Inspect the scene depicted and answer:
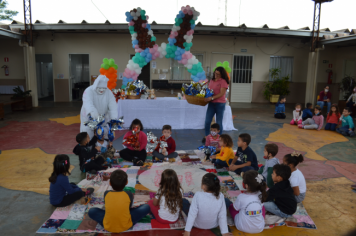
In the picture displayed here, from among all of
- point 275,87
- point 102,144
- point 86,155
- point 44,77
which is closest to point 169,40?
point 102,144

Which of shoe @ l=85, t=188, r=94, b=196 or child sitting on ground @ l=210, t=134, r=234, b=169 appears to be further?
child sitting on ground @ l=210, t=134, r=234, b=169

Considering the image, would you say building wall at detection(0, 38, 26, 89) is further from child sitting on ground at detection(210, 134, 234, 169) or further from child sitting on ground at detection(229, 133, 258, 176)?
child sitting on ground at detection(229, 133, 258, 176)

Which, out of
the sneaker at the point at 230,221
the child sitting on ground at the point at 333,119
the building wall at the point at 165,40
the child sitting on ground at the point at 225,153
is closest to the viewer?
the sneaker at the point at 230,221

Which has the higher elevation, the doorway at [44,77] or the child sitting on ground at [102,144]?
the doorway at [44,77]

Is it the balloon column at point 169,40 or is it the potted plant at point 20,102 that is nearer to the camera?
the balloon column at point 169,40

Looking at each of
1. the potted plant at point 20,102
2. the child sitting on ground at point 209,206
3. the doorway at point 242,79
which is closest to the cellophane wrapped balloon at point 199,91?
the child sitting on ground at point 209,206

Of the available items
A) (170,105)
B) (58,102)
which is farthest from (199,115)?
(58,102)

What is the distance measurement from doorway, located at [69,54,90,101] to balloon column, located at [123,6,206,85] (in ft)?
22.5

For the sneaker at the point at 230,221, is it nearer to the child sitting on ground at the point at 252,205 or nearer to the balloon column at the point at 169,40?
the child sitting on ground at the point at 252,205

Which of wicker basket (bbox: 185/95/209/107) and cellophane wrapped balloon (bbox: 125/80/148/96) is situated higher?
cellophane wrapped balloon (bbox: 125/80/148/96)

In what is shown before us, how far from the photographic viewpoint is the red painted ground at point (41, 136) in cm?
564

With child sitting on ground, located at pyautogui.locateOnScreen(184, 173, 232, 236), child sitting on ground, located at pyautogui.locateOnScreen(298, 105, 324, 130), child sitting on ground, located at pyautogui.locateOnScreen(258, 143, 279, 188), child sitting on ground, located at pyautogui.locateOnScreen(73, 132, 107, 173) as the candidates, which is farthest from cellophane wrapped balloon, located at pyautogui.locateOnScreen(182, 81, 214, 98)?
child sitting on ground, located at pyautogui.locateOnScreen(298, 105, 324, 130)

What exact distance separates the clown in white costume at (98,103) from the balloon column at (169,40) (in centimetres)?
367

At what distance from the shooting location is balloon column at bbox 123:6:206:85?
25.0 feet
